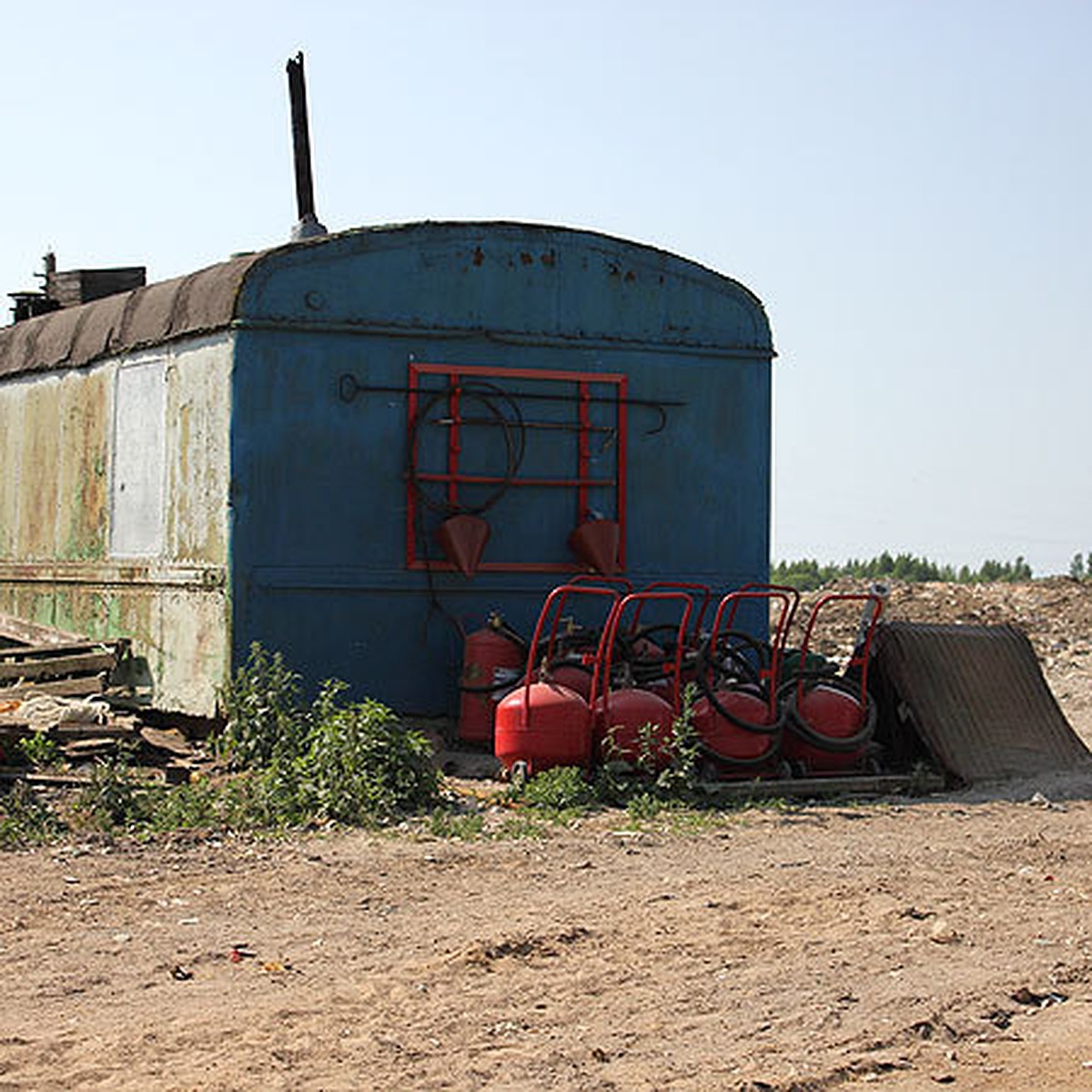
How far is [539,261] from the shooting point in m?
13.9

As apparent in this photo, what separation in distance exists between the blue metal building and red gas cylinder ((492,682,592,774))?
2.39 meters

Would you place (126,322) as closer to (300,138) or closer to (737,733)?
(300,138)

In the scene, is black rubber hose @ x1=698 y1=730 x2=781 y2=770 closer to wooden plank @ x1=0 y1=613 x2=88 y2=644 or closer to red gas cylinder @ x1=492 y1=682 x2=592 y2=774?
red gas cylinder @ x1=492 y1=682 x2=592 y2=774

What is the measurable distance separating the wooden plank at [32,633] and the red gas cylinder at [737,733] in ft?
18.7

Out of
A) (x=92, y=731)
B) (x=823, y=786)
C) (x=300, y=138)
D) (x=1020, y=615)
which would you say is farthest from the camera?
(x=1020, y=615)

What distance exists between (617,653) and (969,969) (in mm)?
5280

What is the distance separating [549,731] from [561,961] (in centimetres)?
419

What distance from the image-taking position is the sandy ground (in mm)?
5539

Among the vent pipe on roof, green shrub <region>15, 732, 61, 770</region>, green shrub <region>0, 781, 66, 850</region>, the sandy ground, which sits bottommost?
the sandy ground

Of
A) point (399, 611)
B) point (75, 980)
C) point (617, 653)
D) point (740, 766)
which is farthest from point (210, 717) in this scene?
point (75, 980)

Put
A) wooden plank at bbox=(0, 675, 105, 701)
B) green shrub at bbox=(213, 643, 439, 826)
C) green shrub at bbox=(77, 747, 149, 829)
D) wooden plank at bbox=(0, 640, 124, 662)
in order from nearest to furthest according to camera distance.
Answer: green shrub at bbox=(77, 747, 149, 829) < green shrub at bbox=(213, 643, 439, 826) < wooden plank at bbox=(0, 675, 105, 701) < wooden plank at bbox=(0, 640, 124, 662)

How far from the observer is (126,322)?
48.7 ft

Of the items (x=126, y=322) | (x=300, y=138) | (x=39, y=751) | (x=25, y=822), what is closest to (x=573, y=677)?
(x=39, y=751)

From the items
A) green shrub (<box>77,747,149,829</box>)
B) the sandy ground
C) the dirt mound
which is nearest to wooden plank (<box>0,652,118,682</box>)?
green shrub (<box>77,747,149,829</box>)
